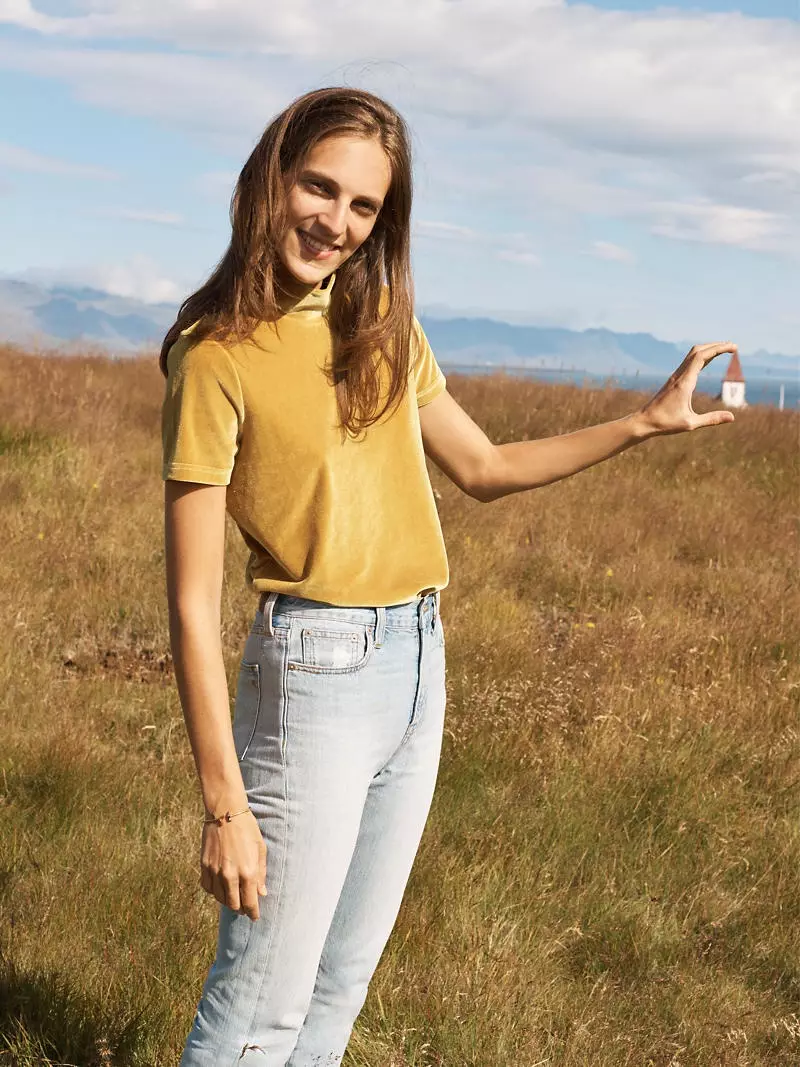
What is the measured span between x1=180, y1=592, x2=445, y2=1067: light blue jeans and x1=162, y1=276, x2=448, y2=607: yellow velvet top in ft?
0.17

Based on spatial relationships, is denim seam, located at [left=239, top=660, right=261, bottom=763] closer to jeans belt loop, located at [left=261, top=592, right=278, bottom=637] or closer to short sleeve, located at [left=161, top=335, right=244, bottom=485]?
jeans belt loop, located at [left=261, top=592, right=278, bottom=637]

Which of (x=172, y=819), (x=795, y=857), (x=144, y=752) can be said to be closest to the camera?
(x=172, y=819)

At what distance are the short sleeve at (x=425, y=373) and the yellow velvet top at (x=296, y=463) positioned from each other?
0.19 metres

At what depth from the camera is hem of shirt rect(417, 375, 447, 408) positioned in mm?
1902

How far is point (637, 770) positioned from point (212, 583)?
2.69m

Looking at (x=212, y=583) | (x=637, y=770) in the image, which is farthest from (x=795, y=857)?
(x=212, y=583)

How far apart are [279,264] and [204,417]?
11.2 inches

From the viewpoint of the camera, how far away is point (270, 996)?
1.59 meters

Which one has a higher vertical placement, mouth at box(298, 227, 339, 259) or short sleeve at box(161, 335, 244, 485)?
mouth at box(298, 227, 339, 259)

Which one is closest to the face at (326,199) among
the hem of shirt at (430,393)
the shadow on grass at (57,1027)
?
the hem of shirt at (430,393)

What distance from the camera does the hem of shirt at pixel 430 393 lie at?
1.90 m

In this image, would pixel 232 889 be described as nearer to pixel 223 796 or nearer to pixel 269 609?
pixel 223 796

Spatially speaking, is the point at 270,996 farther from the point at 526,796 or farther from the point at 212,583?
the point at 526,796

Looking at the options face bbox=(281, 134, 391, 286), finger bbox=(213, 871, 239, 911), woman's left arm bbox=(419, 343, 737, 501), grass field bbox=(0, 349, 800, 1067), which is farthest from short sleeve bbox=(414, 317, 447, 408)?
grass field bbox=(0, 349, 800, 1067)
